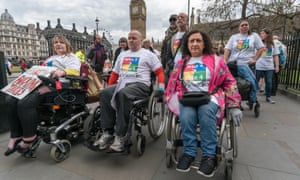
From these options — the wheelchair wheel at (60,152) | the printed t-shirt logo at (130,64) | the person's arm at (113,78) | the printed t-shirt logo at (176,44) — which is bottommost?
the wheelchair wheel at (60,152)

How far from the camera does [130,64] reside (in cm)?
209

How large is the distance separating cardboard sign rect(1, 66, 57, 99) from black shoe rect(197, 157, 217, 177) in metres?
1.76

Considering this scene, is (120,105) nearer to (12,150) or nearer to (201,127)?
(201,127)

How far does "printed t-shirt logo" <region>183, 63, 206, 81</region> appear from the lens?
1.56m

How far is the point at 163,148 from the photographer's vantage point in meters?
2.10

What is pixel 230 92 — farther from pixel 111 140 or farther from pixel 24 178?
pixel 24 178

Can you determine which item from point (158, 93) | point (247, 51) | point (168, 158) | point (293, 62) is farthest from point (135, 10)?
point (168, 158)

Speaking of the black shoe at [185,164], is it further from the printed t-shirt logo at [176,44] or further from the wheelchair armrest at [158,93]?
the printed t-shirt logo at [176,44]

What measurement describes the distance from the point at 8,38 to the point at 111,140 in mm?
75078

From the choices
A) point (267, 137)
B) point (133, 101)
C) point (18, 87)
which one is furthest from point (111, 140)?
point (267, 137)

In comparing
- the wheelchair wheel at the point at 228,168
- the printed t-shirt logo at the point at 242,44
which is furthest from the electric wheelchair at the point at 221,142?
the printed t-shirt logo at the point at 242,44

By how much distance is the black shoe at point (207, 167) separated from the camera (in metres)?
1.23

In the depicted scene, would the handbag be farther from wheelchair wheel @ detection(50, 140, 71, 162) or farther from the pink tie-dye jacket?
wheelchair wheel @ detection(50, 140, 71, 162)

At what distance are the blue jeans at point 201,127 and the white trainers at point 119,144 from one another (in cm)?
60
